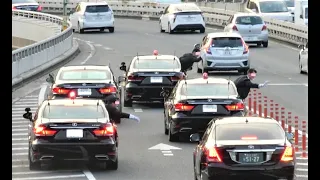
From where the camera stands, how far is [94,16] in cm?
5931

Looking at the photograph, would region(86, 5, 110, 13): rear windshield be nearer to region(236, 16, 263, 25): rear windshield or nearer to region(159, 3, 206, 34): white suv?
region(159, 3, 206, 34): white suv

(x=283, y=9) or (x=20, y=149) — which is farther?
(x=283, y=9)

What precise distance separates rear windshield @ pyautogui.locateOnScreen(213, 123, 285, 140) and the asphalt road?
242 centimetres

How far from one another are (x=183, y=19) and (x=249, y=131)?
135 feet

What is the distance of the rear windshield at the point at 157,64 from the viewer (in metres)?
31.0

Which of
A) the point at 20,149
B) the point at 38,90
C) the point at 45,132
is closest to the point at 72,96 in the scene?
the point at 45,132

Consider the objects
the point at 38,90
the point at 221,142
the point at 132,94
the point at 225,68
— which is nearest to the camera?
the point at 221,142

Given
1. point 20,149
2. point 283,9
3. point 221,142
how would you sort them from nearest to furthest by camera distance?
point 221,142 < point 20,149 < point 283,9

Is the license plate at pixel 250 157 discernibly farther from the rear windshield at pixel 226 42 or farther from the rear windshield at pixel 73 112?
the rear windshield at pixel 226 42

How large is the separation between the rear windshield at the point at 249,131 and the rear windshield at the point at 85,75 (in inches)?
414

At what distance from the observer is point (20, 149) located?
23.3 metres
